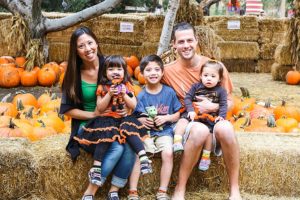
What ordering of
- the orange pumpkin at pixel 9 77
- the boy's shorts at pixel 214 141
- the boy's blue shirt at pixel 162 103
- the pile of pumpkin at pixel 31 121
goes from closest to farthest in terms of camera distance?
the boy's shorts at pixel 214 141 < the boy's blue shirt at pixel 162 103 < the pile of pumpkin at pixel 31 121 < the orange pumpkin at pixel 9 77

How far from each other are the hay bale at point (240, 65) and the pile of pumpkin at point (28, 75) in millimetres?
4938

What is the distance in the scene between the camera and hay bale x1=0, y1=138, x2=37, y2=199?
11.3 ft

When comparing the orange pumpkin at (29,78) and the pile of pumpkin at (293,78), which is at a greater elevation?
the orange pumpkin at (29,78)

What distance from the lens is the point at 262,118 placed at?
499 cm

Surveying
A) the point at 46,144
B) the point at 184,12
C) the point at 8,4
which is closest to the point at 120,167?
the point at 46,144

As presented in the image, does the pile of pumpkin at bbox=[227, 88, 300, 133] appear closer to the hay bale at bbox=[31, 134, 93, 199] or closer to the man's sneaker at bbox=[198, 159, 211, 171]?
the man's sneaker at bbox=[198, 159, 211, 171]

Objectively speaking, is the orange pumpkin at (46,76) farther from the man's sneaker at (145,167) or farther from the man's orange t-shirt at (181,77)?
the man's sneaker at (145,167)

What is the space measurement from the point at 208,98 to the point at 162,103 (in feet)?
1.17

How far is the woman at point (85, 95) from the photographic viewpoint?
11.2 feet

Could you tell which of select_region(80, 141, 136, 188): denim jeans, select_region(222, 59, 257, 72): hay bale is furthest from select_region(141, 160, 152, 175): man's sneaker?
select_region(222, 59, 257, 72): hay bale

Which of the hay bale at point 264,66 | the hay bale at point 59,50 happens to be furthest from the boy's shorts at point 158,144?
the hay bale at point 264,66

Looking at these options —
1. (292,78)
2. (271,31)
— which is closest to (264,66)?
(271,31)

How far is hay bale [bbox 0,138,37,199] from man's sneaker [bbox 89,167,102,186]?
1.55ft

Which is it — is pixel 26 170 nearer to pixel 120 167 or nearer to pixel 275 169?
pixel 120 167
